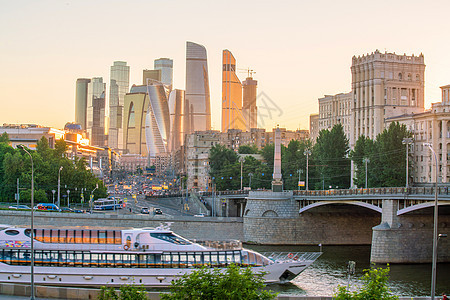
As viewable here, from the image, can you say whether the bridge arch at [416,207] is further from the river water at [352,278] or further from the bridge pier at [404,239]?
the river water at [352,278]

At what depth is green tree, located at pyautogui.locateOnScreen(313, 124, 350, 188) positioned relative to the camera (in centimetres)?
12031

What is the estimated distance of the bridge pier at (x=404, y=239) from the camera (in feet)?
249

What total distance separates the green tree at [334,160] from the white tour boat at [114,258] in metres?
56.5

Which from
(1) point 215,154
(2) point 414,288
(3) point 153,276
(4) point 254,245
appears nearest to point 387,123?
(1) point 215,154

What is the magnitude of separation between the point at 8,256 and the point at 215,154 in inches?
4244

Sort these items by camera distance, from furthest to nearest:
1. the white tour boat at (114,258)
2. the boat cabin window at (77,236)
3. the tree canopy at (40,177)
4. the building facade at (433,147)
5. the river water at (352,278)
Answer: the tree canopy at (40,177)
the building facade at (433,147)
the boat cabin window at (77,236)
the river water at (352,278)
the white tour boat at (114,258)

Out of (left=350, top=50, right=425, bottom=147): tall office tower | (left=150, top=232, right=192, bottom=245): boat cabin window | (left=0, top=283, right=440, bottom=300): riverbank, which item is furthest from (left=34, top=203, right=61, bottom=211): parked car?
(left=350, top=50, right=425, bottom=147): tall office tower

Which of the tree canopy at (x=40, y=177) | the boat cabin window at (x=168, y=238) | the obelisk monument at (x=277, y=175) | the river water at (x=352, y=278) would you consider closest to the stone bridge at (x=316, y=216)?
the obelisk monument at (x=277, y=175)

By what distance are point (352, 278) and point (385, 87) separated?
80.7 metres

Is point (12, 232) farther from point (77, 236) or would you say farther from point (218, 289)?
point (218, 289)

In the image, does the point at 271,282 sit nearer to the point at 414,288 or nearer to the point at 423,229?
the point at 414,288

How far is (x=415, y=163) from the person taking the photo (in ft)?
407

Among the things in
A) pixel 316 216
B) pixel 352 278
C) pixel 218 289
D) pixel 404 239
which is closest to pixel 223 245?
pixel 352 278

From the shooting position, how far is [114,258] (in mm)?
60625
